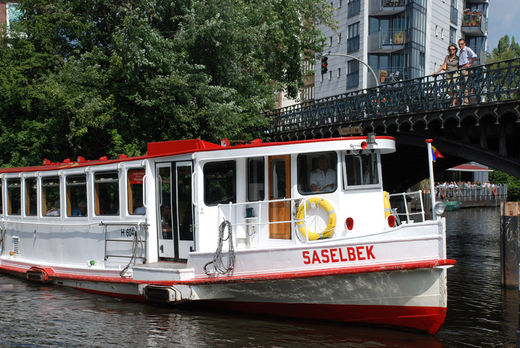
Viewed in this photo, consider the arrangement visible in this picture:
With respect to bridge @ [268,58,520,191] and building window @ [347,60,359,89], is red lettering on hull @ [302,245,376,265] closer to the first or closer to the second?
bridge @ [268,58,520,191]

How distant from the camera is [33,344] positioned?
9.98 meters

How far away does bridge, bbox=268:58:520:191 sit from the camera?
1827 centimetres

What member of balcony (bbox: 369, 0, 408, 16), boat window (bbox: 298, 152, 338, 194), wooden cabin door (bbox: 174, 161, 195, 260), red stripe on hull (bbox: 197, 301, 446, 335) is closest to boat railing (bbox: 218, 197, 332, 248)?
boat window (bbox: 298, 152, 338, 194)

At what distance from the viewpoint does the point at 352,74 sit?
178ft

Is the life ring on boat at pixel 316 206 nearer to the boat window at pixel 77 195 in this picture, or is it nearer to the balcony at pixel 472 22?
the boat window at pixel 77 195

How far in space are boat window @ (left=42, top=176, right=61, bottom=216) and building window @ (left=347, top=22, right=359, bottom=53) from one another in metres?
42.9

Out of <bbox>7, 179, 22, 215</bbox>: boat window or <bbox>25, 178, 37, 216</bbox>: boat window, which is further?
<bbox>7, 179, 22, 215</bbox>: boat window

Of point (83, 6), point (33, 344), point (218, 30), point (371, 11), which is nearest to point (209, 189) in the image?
point (33, 344)

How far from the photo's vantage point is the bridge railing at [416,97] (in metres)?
18.1

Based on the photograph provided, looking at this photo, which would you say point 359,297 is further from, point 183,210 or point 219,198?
point 183,210

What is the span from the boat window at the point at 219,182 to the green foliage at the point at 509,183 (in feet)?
135

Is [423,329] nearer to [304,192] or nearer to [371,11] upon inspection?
[304,192]

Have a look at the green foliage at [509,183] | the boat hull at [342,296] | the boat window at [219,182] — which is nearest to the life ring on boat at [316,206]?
the boat hull at [342,296]

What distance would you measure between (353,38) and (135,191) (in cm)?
4503
